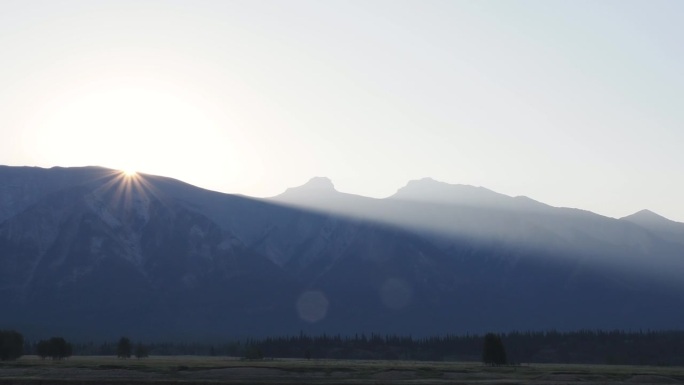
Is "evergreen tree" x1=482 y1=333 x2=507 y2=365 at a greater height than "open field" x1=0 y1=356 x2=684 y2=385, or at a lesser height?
greater

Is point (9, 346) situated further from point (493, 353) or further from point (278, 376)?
point (493, 353)

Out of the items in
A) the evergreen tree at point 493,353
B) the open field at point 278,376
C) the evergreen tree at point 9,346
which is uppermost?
the evergreen tree at point 9,346

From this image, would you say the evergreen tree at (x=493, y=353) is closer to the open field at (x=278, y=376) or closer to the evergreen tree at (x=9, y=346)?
the open field at (x=278, y=376)

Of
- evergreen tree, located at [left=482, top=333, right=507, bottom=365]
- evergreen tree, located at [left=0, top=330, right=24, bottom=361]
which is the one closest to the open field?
evergreen tree, located at [left=0, top=330, right=24, bottom=361]

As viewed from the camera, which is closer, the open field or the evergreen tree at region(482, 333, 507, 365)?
the open field

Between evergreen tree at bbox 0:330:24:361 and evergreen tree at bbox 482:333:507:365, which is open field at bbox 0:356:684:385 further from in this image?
evergreen tree at bbox 482:333:507:365

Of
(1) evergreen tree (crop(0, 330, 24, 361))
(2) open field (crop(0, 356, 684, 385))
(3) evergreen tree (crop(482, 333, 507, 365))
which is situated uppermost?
(1) evergreen tree (crop(0, 330, 24, 361))

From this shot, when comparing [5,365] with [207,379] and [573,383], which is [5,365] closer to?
[207,379]

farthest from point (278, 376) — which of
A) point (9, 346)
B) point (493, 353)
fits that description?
point (9, 346)

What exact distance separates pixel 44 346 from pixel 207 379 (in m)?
84.9

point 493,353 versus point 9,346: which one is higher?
point 9,346

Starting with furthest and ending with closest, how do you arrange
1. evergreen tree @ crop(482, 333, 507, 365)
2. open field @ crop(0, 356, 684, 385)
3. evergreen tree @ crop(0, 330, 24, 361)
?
evergreen tree @ crop(482, 333, 507, 365) → evergreen tree @ crop(0, 330, 24, 361) → open field @ crop(0, 356, 684, 385)

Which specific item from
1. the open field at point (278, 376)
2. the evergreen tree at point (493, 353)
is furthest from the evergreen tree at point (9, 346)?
the evergreen tree at point (493, 353)

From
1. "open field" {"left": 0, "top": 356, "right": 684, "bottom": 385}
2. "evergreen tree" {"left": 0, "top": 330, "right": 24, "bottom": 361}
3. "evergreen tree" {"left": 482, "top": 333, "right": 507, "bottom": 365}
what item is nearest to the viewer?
"open field" {"left": 0, "top": 356, "right": 684, "bottom": 385}
